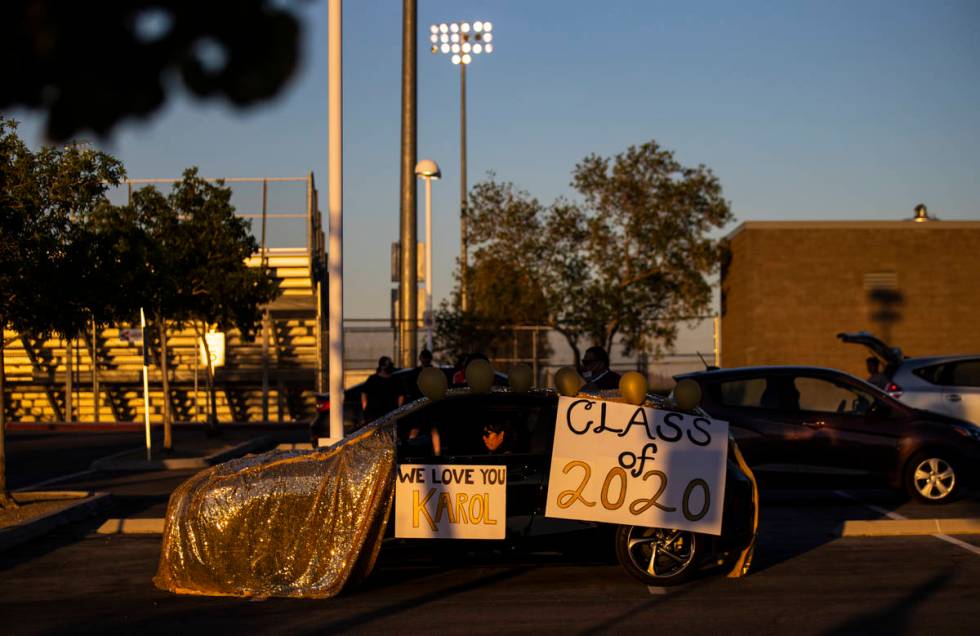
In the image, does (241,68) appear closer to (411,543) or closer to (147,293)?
(411,543)

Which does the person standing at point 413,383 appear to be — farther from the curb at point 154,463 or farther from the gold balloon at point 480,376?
the gold balloon at point 480,376

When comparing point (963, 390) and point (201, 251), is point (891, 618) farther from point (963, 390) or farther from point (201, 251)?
point (201, 251)

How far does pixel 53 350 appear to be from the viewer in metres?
34.8

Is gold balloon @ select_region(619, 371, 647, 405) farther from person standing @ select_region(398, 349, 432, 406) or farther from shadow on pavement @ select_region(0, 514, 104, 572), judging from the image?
person standing @ select_region(398, 349, 432, 406)

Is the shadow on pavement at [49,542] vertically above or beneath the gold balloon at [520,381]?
beneath

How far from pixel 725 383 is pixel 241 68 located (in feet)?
39.4

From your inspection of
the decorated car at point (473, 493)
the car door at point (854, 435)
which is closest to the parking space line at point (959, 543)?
the car door at point (854, 435)

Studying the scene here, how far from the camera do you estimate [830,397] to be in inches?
532

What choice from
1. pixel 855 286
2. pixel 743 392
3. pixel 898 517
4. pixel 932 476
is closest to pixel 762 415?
pixel 743 392

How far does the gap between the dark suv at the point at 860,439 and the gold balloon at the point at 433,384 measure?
5.46 meters

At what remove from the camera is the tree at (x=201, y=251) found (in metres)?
22.5

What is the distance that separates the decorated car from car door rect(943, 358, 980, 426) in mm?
8487

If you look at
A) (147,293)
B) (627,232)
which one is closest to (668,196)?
(627,232)

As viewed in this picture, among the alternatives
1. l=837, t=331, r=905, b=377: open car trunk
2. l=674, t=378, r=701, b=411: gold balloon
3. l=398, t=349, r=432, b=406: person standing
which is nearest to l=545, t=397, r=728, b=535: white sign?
l=674, t=378, r=701, b=411: gold balloon
